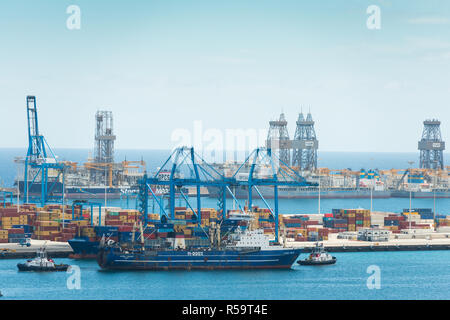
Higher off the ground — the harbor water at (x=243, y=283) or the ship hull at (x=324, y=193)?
the ship hull at (x=324, y=193)

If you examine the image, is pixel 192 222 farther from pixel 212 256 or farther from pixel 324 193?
pixel 324 193

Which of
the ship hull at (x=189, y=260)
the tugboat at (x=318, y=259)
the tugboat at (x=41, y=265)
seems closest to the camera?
the tugboat at (x=41, y=265)

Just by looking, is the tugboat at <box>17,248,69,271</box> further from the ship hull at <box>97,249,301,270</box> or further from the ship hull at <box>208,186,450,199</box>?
the ship hull at <box>208,186,450,199</box>

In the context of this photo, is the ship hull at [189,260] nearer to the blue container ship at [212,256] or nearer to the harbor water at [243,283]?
the blue container ship at [212,256]

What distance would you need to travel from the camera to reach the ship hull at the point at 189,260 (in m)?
50.7

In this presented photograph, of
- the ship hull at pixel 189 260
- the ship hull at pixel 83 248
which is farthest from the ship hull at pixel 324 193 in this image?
the ship hull at pixel 189 260

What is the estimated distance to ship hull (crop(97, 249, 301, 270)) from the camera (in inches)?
1997

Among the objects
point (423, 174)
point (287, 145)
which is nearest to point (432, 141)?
point (423, 174)

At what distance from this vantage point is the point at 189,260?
51.0 metres

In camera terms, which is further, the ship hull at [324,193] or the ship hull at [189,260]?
the ship hull at [324,193]

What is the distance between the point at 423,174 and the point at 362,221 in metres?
79.2

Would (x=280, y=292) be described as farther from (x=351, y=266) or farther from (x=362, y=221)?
(x=362, y=221)

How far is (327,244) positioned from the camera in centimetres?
6119

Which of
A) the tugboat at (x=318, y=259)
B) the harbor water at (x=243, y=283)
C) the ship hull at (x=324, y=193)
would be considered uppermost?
the ship hull at (x=324, y=193)
